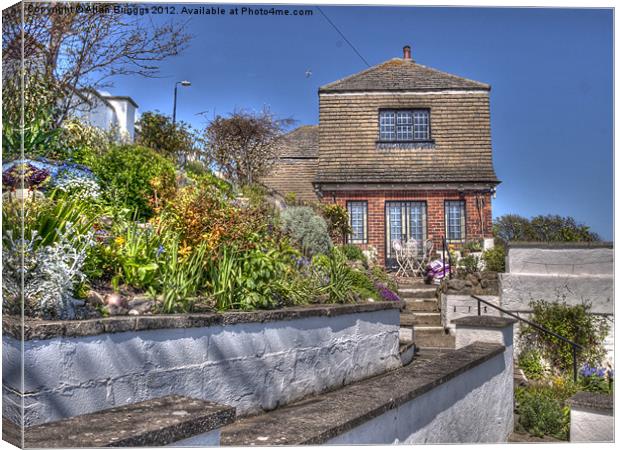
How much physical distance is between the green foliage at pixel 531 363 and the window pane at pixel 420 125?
3.05 meters

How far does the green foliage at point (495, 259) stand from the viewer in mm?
8009

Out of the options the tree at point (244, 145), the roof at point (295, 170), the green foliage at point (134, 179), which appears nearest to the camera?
the green foliage at point (134, 179)

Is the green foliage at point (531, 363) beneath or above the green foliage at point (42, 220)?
beneath

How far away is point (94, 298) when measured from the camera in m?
4.31

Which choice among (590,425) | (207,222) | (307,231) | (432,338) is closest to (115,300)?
(207,222)

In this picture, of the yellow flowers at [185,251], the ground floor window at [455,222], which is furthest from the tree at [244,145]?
the ground floor window at [455,222]

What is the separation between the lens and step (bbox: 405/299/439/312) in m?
9.86

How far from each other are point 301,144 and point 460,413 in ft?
16.9

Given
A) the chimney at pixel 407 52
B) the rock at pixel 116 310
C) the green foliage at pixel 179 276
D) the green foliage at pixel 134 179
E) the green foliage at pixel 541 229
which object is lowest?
the rock at pixel 116 310

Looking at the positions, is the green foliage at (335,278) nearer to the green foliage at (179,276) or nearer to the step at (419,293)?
the green foliage at (179,276)

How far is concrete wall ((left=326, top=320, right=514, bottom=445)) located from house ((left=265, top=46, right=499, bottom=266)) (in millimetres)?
1705

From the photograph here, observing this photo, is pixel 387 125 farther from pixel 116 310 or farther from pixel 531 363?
pixel 116 310

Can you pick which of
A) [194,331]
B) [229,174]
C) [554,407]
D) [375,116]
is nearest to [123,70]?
[194,331]

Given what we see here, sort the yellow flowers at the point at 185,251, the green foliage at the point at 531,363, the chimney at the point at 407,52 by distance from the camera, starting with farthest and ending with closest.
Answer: the green foliage at the point at 531,363
the chimney at the point at 407,52
the yellow flowers at the point at 185,251
